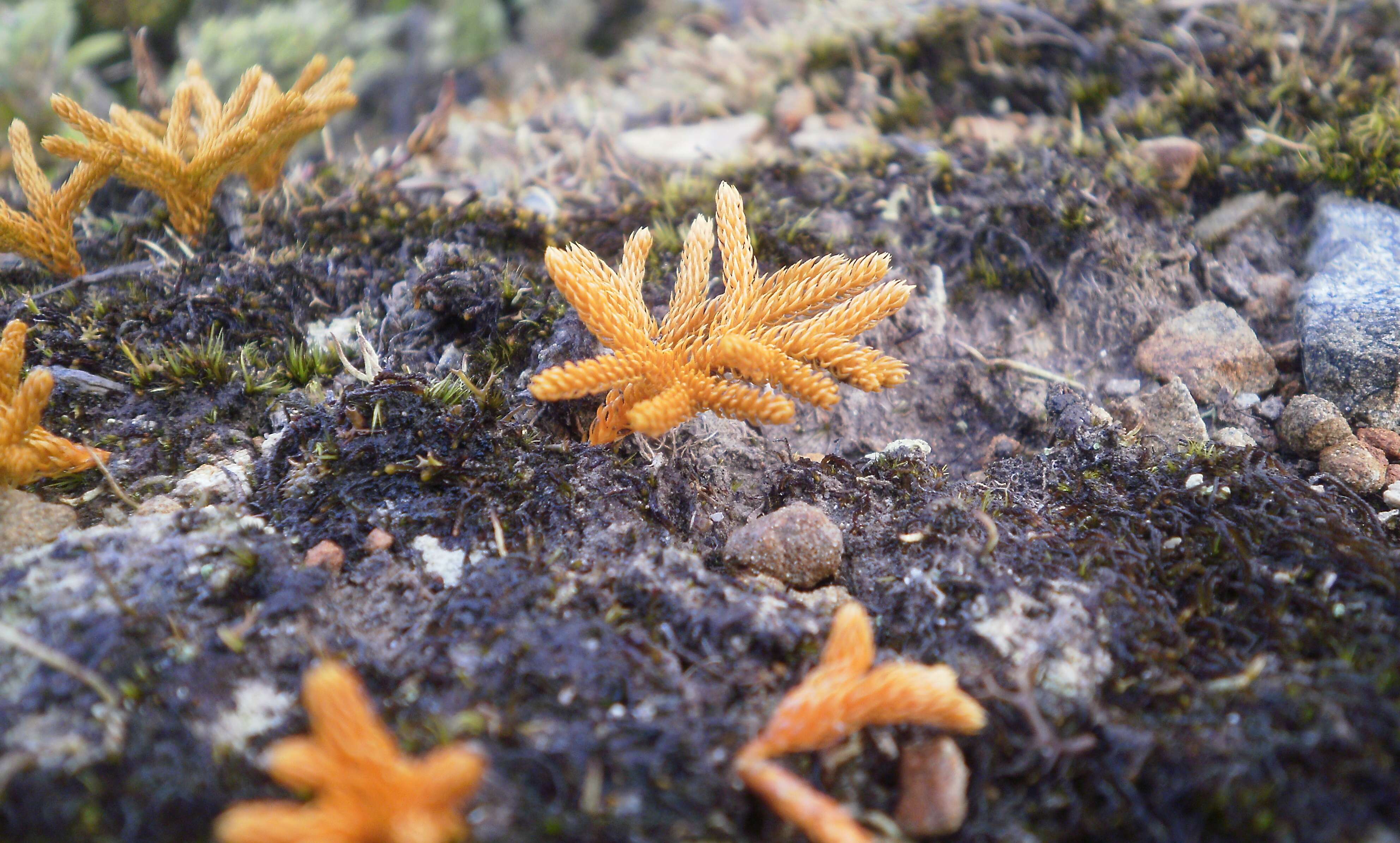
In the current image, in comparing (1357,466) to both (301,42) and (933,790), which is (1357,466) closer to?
(933,790)

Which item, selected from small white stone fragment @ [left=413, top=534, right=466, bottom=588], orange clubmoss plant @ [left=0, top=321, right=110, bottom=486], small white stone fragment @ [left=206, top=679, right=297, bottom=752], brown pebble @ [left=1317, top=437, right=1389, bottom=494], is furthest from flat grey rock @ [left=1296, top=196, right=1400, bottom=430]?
orange clubmoss plant @ [left=0, top=321, right=110, bottom=486]

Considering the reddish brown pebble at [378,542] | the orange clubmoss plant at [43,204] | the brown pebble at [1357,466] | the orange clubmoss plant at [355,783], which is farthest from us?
the orange clubmoss plant at [43,204]

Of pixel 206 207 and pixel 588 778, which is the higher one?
pixel 206 207

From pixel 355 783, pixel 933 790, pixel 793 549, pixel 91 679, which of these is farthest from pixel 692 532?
pixel 91 679

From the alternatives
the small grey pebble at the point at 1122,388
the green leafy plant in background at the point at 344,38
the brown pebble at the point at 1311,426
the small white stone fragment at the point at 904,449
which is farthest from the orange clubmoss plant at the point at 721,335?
the green leafy plant in background at the point at 344,38

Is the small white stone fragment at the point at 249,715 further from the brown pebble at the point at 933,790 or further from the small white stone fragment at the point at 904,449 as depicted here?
the small white stone fragment at the point at 904,449

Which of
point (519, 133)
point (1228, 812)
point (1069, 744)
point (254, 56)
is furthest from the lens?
point (254, 56)

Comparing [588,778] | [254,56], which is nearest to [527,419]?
[588,778]

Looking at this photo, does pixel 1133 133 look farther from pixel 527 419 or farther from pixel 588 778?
pixel 588 778
